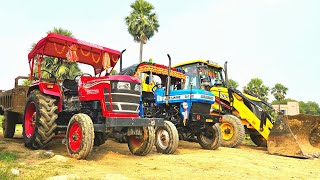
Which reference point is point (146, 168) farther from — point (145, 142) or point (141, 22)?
point (141, 22)

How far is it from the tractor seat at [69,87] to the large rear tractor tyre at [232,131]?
509 cm

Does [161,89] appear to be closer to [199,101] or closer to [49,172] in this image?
[199,101]

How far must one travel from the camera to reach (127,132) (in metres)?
6.43

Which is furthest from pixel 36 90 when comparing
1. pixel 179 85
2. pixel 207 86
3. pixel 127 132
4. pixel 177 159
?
pixel 207 86

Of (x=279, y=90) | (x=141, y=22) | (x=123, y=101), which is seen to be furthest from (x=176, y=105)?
(x=279, y=90)

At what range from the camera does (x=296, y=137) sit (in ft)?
28.4

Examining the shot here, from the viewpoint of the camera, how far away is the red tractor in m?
6.03

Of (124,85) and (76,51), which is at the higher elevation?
(76,51)

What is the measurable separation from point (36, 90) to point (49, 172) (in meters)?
3.22

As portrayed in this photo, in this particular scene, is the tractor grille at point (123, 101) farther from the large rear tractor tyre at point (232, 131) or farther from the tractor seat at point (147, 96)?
the large rear tractor tyre at point (232, 131)

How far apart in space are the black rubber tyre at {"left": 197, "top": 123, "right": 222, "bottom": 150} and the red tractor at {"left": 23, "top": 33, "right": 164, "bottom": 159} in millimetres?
2563

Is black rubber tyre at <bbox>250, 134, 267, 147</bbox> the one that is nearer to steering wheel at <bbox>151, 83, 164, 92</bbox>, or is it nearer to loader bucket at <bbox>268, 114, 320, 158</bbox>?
loader bucket at <bbox>268, 114, 320, 158</bbox>

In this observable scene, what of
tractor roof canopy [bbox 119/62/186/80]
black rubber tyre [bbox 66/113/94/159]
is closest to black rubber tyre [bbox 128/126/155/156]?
black rubber tyre [bbox 66/113/94/159]

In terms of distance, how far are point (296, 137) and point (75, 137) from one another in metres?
6.15
